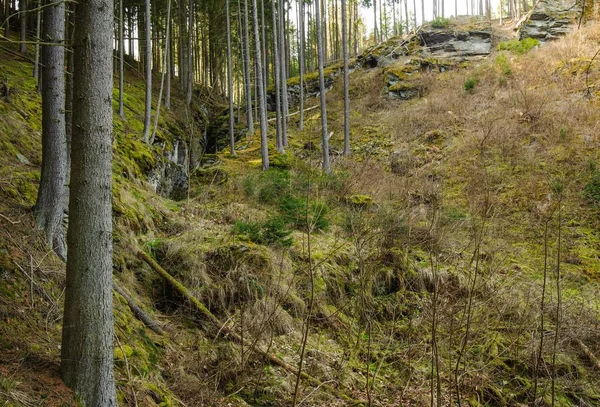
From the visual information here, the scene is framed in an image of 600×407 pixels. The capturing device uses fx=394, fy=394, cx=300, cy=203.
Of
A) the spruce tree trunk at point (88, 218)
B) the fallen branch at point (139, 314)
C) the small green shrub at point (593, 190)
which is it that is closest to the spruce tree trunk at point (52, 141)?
the fallen branch at point (139, 314)

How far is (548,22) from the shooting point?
20.4 meters

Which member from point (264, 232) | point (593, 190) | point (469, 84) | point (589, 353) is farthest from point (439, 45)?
point (589, 353)

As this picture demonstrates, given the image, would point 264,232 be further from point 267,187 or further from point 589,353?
point 589,353

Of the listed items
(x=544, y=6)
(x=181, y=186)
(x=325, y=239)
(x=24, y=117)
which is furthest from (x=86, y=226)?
(x=544, y=6)

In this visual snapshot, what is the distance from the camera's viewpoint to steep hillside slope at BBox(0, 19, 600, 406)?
3.97 meters

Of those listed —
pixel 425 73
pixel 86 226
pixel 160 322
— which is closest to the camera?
pixel 86 226

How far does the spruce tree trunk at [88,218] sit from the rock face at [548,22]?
75.5 ft

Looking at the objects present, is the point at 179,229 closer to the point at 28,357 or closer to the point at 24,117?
the point at 24,117

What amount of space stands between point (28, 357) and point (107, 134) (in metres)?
1.83

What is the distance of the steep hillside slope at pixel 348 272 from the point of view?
3973 millimetres

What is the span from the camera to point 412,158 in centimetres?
1362

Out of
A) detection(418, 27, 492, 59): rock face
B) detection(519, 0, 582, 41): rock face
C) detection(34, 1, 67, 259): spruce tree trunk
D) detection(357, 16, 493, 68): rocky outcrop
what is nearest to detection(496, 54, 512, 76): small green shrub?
detection(519, 0, 582, 41): rock face

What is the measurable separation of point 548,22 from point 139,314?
24.1 meters

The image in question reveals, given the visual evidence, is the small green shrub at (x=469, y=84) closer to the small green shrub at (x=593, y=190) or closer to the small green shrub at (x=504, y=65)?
the small green shrub at (x=504, y=65)
